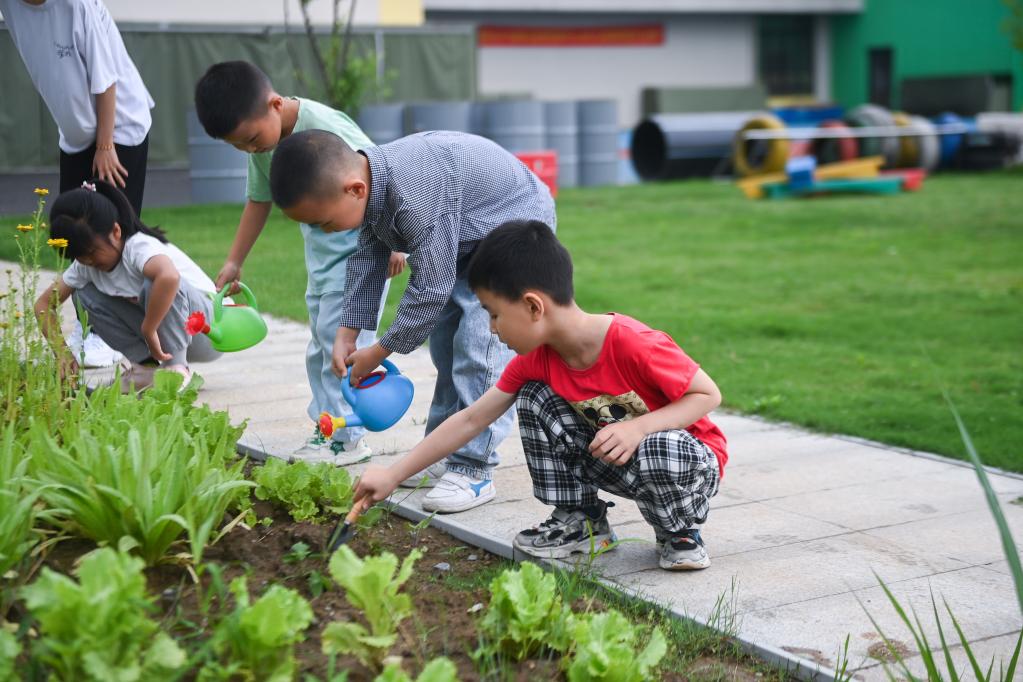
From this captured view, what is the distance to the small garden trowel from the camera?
270cm

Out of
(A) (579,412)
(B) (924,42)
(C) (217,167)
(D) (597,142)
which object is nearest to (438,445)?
(A) (579,412)

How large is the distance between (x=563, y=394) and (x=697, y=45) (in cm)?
2998

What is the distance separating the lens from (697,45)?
103ft

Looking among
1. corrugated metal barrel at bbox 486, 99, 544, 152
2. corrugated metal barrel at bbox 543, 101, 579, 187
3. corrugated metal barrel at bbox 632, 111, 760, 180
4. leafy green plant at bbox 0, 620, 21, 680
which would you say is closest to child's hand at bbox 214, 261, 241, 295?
leafy green plant at bbox 0, 620, 21, 680

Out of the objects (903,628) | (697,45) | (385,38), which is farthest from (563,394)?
(697,45)

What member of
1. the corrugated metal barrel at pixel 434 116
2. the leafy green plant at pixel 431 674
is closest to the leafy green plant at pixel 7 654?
the leafy green plant at pixel 431 674

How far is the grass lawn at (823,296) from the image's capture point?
16.6 feet

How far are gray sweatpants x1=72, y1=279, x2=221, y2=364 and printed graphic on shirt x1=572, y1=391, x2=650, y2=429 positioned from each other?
2341mm

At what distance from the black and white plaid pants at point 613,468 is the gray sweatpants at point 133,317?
222 cm

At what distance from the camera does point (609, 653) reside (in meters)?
2.09

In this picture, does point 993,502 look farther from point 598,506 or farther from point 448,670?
point 598,506

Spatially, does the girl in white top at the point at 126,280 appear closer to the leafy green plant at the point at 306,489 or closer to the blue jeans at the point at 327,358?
the blue jeans at the point at 327,358

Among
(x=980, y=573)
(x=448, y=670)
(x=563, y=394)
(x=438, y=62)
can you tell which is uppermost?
(x=438, y=62)

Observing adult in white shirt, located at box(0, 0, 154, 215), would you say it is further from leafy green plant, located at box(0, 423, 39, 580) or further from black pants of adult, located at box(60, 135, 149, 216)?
leafy green plant, located at box(0, 423, 39, 580)
